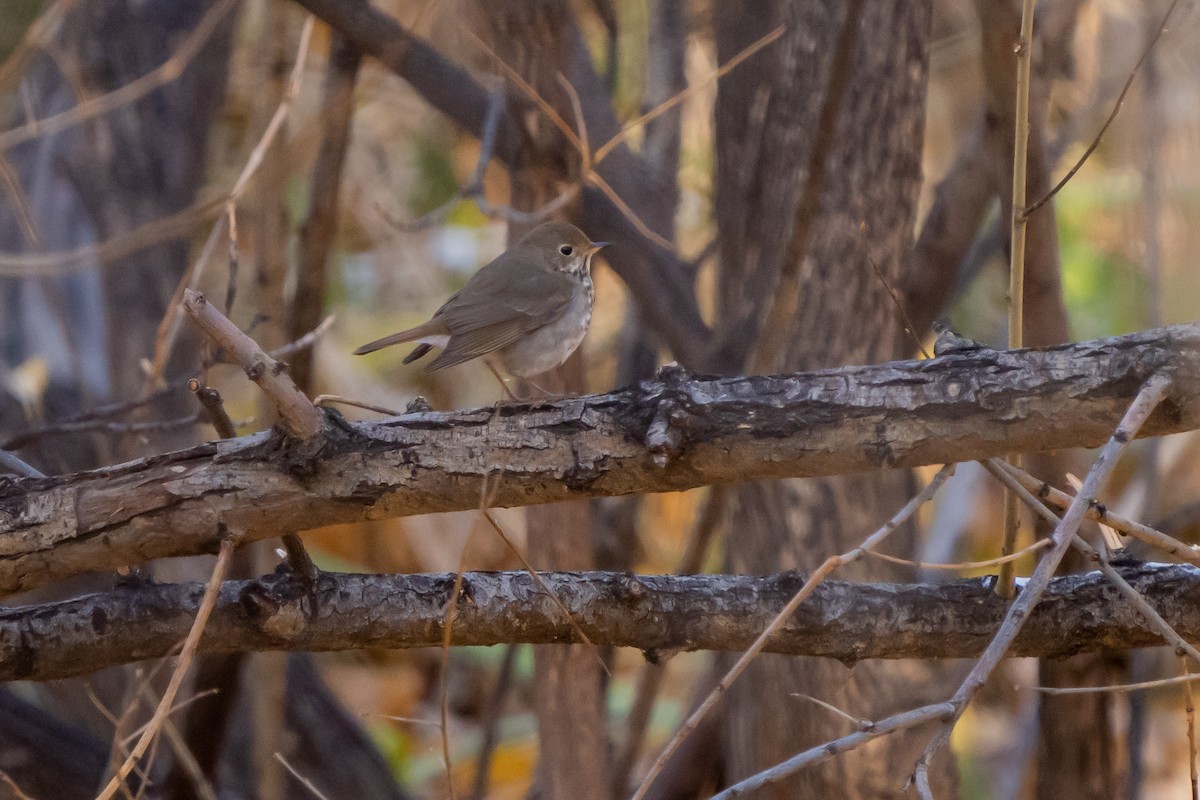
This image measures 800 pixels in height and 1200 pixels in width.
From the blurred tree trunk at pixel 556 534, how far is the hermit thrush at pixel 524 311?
20 cm

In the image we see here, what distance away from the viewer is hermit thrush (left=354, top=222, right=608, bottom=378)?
3.26 metres

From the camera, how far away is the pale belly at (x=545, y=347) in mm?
3256

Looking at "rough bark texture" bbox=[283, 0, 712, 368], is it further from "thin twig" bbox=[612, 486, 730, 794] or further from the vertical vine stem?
the vertical vine stem

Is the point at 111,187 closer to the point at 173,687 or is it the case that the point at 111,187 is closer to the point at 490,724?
the point at 490,724

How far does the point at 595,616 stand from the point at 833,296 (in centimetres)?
154

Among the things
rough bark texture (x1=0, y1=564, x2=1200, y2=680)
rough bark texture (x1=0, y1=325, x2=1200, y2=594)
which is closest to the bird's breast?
rough bark texture (x1=0, y1=564, x2=1200, y2=680)

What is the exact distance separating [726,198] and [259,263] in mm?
1460

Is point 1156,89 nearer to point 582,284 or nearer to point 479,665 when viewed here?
point 582,284

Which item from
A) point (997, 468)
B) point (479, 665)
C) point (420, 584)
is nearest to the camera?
point (997, 468)

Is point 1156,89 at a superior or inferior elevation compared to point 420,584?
superior

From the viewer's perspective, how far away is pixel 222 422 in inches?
70.7

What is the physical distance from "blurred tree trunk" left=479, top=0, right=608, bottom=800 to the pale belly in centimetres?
41

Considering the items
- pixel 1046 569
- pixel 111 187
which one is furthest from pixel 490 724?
pixel 1046 569

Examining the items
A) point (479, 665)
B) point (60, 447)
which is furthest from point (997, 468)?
point (479, 665)
